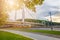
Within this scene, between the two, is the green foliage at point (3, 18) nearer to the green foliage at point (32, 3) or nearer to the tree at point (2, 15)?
the tree at point (2, 15)

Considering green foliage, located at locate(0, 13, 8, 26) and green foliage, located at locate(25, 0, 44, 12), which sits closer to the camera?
green foliage, located at locate(0, 13, 8, 26)

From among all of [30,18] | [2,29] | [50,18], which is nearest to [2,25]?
[2,29]

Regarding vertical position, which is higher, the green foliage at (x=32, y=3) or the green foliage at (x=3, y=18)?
the green foliage at (x=32, y=3)

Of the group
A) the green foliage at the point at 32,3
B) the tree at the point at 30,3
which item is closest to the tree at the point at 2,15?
the tree at the point at 30,3

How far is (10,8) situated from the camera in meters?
→ 4.86

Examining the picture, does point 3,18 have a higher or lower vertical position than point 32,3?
lower

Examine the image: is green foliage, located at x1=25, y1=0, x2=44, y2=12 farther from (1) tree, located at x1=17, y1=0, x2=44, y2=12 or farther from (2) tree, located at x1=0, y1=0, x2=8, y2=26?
(2) tree, located at x1=0, y1=0, x2=8, y2=26

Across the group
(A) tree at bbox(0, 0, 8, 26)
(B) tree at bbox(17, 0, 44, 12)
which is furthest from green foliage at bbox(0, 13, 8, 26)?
(B) tree at bbox(17, 0, 44, 12)

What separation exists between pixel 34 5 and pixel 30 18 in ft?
0.98

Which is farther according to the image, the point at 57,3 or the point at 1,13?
the point at 57,3

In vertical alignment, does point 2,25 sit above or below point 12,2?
below

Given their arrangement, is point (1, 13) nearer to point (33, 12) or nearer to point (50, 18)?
point (33, 12)

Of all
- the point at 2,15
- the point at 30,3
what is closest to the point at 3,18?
the point at 2,15

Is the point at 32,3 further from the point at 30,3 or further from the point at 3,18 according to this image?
the point at 3,18
